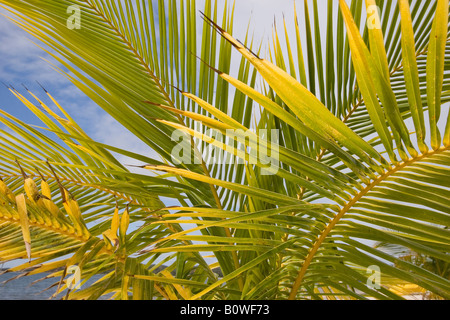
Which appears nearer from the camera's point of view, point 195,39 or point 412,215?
point 412,215

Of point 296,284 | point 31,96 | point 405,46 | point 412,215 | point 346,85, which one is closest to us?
point 405,46

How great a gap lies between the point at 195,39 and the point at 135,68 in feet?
0.59

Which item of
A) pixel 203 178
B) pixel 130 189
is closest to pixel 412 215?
pixel 203 178

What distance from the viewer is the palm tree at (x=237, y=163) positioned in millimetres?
396

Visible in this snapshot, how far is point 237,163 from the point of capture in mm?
953

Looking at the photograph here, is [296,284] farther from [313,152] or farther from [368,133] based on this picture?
[368,133]

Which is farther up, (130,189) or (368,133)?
(368,133)

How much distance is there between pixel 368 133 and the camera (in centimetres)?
101

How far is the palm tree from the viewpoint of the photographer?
1.30ft

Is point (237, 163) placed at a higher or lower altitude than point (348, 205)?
higher

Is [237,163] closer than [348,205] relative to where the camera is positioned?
No

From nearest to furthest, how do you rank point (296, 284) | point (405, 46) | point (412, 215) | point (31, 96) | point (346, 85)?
point (405, 46), point (412, 215), point (296, 284), point (31, 96), point (346, 85)
